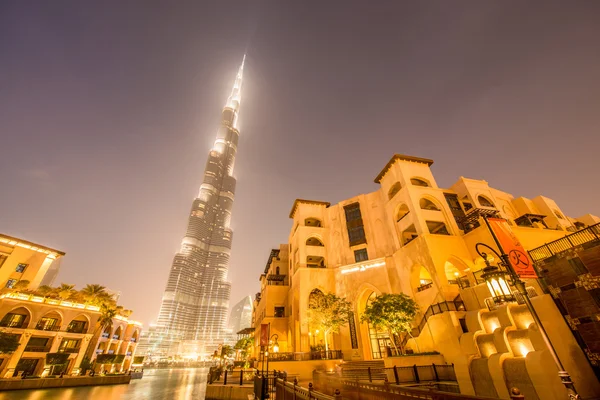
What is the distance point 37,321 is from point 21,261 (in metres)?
11.8

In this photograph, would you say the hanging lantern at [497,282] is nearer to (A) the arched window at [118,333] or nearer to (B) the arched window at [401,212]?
(B) the arched window at [401,212]

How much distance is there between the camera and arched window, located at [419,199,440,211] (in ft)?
101

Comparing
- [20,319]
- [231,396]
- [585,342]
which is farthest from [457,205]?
[20,319]

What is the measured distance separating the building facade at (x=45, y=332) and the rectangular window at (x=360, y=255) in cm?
4171

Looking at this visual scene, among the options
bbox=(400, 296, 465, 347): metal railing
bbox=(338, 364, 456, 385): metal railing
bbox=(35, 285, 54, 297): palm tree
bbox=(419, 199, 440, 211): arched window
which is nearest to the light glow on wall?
bbox=(419, 199, 440, 211): arched window

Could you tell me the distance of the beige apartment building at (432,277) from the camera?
10539 millimetres

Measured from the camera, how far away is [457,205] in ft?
102

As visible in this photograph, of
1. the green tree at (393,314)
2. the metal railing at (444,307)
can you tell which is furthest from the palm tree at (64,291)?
the metal railing at (444,307)

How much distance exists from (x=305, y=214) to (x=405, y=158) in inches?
653

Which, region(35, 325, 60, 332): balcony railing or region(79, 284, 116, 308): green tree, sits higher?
region(79, 284, 116, 308): green tree

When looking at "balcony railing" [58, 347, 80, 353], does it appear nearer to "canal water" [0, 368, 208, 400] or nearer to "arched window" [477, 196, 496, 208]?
"canal water" [0, 368, 208, 400]

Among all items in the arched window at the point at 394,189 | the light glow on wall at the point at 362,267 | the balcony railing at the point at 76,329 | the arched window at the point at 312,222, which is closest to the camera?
the light glow on wall at the point at 362,267

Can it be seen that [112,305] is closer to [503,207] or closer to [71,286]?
[71,286]

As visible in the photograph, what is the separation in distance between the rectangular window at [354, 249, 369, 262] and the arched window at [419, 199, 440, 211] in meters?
9.26
